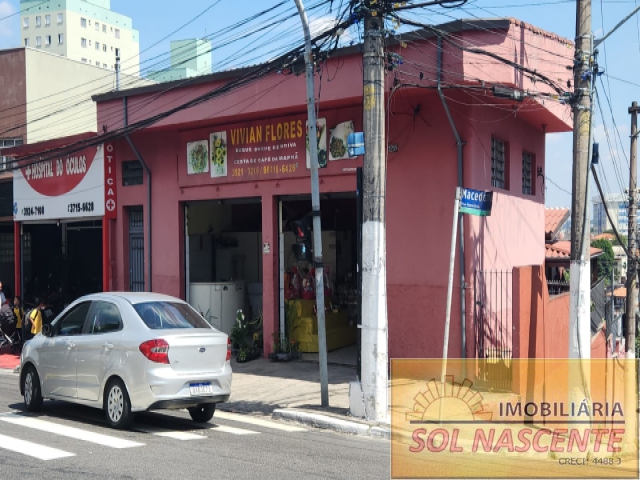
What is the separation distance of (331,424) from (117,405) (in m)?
2.74

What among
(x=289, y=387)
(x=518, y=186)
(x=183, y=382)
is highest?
(x=518, y=186)

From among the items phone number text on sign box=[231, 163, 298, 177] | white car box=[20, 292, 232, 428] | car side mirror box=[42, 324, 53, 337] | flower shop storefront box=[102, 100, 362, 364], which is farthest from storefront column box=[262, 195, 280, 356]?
car side mirror box=[42, 324, 53, 337]

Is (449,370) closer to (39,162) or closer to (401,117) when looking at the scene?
(401,117)

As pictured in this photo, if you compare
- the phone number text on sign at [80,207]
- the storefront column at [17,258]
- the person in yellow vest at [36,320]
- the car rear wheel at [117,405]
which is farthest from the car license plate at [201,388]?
the storefront column at [17,258]

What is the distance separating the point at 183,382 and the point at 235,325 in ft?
22.8

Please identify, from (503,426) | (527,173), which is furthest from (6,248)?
(503,426)

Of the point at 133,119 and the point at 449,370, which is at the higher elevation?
the point at 133,119

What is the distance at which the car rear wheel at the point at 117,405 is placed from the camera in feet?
30.2

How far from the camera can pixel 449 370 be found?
1248 cm

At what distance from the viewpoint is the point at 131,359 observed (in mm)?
9148

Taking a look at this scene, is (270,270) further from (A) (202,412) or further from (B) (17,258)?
(B) (17,258)

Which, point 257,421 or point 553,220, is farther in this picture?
point 553,220

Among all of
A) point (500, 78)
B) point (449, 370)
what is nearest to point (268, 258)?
point (449, 370)

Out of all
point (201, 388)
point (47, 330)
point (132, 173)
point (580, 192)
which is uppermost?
point (132, 173)
